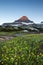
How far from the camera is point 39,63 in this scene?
37.9 feet

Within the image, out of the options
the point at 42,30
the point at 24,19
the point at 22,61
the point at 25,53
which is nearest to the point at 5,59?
the point at 22,61

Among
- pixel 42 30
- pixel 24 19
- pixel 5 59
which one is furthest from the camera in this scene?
pixel 24 19

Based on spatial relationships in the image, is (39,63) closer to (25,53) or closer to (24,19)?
(25,53)

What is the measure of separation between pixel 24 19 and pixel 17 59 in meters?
66.2

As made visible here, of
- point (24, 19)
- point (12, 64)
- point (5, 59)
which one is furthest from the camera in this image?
point (24, 19)

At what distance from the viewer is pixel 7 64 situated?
37.2 ft

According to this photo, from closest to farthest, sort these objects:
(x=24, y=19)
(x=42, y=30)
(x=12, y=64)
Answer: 1. (x=12, y=64)
2. (x=42, y=30)
3. (x=24, y=19)

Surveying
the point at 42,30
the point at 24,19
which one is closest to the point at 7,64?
the point at 42,30

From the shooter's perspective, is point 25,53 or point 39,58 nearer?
point 39,58

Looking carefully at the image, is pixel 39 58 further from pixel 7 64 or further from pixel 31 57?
pixel 7 64

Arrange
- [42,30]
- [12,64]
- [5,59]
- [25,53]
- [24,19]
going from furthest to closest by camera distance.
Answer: [24,19], [42,30], [25,53], [5,59], [12,64]

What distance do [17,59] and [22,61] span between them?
0.33 metres

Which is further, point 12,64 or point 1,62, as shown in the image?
point 1,62

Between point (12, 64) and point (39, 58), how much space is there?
1.94 m
